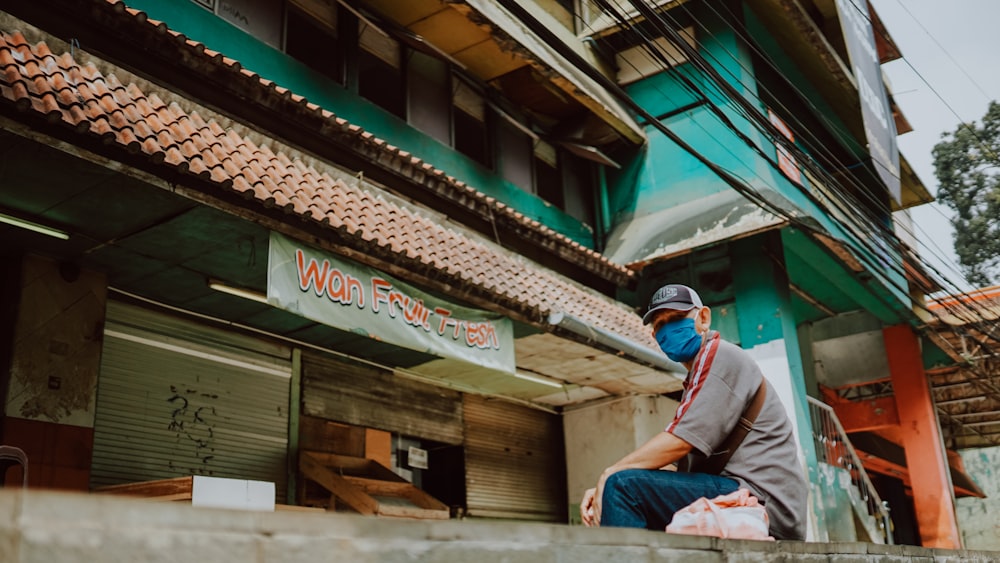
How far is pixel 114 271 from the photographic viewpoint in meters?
7.43

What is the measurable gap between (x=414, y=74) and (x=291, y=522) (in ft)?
34.9

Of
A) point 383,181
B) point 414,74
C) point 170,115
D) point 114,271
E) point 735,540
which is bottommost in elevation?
point 735,540

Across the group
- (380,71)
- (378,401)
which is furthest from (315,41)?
(378,401)

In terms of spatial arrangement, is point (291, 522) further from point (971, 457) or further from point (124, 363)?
point (971, 457)

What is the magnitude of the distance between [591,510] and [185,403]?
229 inches

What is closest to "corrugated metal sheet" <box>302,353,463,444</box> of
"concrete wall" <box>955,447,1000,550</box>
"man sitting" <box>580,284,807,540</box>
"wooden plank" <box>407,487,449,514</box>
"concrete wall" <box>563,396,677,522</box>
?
"wooden plank" <box>407,487,449,514</box>

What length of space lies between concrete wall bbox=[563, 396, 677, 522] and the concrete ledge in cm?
1026

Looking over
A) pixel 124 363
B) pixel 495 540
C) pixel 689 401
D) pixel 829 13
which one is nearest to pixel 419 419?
pixel 124 363

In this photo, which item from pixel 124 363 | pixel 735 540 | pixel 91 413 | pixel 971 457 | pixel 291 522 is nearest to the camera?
pixel 291 522

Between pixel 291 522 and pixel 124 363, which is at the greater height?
pixel 124 363

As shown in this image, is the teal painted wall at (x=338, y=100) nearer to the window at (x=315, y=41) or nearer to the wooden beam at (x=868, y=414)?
→ the window at (x=315, y=41)

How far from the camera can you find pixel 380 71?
11398mm

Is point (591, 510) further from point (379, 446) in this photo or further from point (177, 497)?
point (379, 446)

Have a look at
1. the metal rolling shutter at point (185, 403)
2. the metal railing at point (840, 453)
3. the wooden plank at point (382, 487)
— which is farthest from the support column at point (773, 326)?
the metal rolling shutter at point (185, 403)
